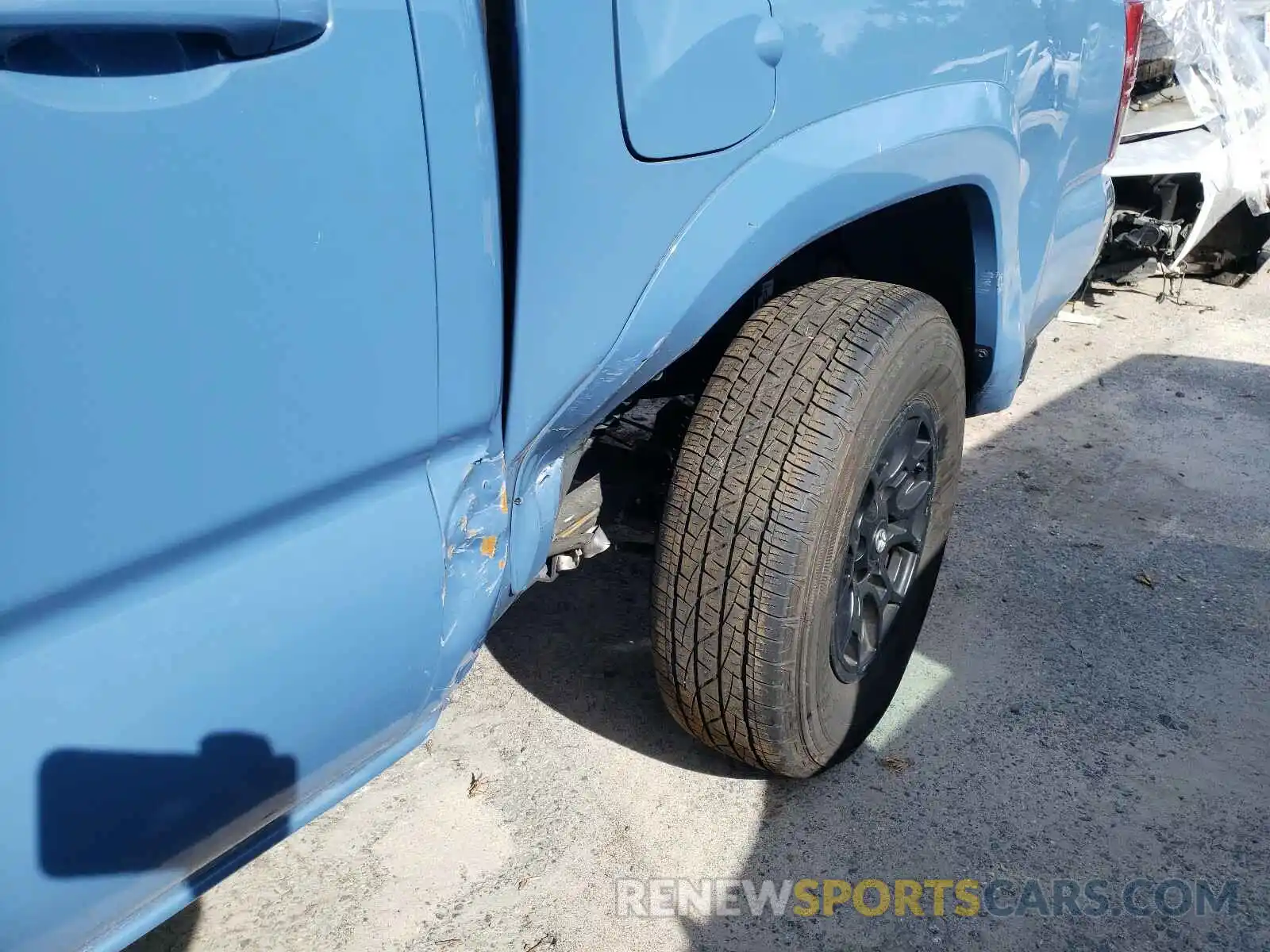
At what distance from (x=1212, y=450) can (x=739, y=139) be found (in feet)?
9.49

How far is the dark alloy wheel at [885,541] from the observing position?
207 cm

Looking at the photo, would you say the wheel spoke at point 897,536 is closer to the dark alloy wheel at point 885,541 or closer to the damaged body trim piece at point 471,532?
the dark alloy wheel at point 885,541

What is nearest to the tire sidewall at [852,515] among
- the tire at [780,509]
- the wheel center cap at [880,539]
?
the tire at [780,509]

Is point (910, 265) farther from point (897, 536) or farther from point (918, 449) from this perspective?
point (897, 536)

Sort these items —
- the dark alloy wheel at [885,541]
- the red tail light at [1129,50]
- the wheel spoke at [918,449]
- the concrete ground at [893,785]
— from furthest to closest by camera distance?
the red tail light at [1129,50]
the wheel spoke at [918,449]
the dark alloy wheel at [885,541]
the concrete ground at [893,785]

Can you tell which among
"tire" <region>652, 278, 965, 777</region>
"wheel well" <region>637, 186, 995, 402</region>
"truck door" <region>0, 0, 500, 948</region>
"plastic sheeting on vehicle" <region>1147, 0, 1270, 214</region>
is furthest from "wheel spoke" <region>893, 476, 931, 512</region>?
"plastic sheeting on vehicle" <region>1147, 0, 1270, 214</region>

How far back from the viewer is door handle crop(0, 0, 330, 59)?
83 cm

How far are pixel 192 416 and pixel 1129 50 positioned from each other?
2.64m

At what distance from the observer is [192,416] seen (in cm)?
102

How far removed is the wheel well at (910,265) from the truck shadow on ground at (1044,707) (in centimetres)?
46

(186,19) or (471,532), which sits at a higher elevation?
(186,19)

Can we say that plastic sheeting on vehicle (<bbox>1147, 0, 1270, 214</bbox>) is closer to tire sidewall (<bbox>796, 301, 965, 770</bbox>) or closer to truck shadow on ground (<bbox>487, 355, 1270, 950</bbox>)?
truck shadow on ground (<bbox>487, 355, 1270, 950</bbox>)

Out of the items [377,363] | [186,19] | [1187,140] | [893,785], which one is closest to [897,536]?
[893,785]

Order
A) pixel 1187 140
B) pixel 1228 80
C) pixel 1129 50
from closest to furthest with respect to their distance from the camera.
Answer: pixel 1129 50 < pixel 1187 140 < pixel 1228 80
